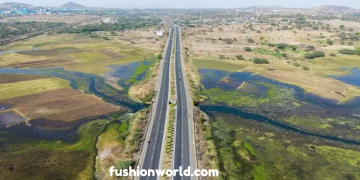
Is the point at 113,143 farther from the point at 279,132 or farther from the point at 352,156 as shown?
the point at 352,156

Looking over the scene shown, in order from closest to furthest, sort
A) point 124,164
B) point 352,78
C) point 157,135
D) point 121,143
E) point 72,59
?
point 124,164
point 121,143
point 157,135
point 352,78
point 72,59

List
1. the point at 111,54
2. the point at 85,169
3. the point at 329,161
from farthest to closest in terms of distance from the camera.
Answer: the point at 111,54
the point at 329,161
the point at 85,169

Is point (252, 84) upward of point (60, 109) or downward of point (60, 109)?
upward

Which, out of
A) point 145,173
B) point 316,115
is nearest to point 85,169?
point 145,173

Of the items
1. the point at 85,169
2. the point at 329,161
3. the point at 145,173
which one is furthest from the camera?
the point at 329,161

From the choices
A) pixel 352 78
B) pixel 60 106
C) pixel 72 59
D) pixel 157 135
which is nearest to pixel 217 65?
pixel 352 78

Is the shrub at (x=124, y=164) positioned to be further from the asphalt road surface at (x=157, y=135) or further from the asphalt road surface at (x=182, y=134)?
the asphalt road surface at (x=182, y=134)

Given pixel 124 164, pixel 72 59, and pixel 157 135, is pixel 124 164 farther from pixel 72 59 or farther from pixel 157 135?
pixel 72 59

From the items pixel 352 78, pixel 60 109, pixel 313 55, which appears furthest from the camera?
pixel 313 55

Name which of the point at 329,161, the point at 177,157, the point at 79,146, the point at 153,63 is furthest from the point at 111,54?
the point at 329,161

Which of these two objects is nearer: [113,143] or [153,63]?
[113,143]

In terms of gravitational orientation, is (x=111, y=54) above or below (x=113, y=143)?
above
